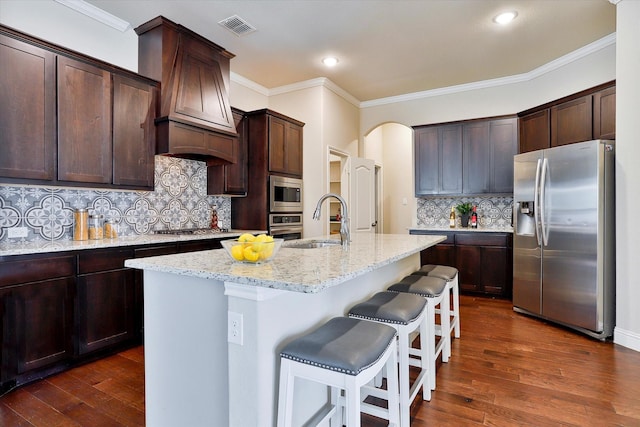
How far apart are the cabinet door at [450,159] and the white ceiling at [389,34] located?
0.74 m

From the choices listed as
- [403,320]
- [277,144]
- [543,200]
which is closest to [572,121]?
[543,200]

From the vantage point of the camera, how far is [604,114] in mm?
3504

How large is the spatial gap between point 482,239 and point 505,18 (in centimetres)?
258

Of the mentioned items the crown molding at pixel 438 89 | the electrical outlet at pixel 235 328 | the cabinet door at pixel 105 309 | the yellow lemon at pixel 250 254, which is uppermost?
the crown molding at pixel 438 89

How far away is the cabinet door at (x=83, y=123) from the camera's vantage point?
2663 millimetres

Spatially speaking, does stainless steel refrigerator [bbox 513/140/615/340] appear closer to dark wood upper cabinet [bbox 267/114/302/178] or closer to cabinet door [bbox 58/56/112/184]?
dark wood upper cabinet [bbox 267/114/302/178]

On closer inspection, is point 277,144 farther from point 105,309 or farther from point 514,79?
point 514,79

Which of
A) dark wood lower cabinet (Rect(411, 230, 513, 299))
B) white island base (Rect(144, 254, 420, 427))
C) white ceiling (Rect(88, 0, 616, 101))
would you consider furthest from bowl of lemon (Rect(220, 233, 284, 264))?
dark wood lower cabinet (Rect(411, 230, 513, 299))

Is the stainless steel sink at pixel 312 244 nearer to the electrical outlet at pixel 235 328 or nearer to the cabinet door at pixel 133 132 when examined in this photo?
the electrical outlet at pixel 235 328

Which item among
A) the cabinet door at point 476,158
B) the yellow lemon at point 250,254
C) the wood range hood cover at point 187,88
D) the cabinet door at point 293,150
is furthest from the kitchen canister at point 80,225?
the cabinet door at point 476,158

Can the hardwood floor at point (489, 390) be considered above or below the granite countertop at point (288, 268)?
below

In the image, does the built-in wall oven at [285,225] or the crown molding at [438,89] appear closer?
the crown molding at [438,89]

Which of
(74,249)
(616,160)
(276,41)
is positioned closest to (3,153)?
(74,249)

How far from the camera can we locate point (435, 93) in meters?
5.36
